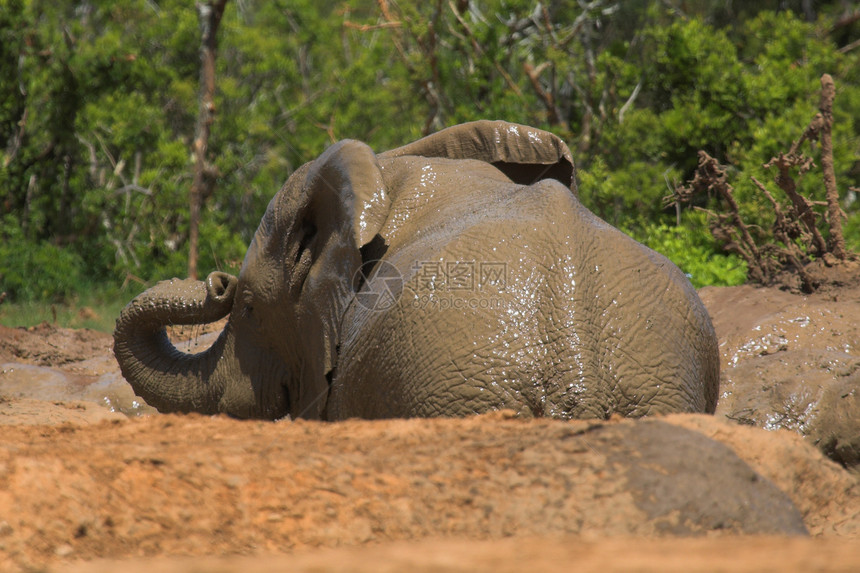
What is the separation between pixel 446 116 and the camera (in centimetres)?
1159

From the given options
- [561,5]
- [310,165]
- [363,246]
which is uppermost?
[561,5]

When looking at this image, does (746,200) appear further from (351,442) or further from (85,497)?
(85,497)

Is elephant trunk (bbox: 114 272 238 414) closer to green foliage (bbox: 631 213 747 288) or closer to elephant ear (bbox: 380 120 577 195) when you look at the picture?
elephant ear (bbox: 380 120 577 195)

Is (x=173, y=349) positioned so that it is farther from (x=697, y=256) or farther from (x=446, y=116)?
(x=446, y=116)

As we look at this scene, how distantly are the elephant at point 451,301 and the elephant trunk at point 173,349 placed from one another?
0.02m

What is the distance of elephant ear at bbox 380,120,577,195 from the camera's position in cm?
434

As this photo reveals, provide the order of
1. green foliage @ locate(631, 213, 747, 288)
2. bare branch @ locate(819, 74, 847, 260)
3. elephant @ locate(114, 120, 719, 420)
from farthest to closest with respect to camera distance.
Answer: green foliage @ locate(631, 213, 747, 288), bare branch @ locate(819, 74, 847, 260), elephant @ locate(114, 120, 719, 420)

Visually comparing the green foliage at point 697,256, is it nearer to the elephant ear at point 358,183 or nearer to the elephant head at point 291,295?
the elephant head at point 291,295

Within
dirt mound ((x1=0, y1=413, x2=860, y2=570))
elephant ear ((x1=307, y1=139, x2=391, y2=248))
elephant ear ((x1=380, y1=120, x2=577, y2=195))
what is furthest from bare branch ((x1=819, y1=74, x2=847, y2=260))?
dirt mound ((x1=0, y1=413, x2=860, y2=570))

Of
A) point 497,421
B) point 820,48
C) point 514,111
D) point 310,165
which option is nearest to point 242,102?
point 514,111

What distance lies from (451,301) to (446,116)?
28.6 ft

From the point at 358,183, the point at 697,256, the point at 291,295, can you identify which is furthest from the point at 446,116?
the point at 358,183

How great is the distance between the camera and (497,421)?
2662 millimetres

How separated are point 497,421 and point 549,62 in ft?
28.5
